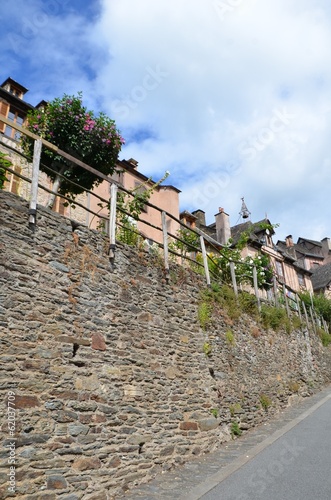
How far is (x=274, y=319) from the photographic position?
478 inches

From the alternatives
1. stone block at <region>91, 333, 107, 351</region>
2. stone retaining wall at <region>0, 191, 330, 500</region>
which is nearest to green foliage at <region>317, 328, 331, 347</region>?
stone retaining wall at <region>0, 191, 330, 500</region>

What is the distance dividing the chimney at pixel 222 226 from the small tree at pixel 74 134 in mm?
18836

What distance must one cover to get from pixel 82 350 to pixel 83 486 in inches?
65.4

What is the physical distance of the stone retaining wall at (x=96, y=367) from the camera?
4.62 metres

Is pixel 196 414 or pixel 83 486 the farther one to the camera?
pixel 196 414

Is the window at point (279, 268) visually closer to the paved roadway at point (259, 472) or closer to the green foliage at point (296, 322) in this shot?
the green foliage at point (296, 322)

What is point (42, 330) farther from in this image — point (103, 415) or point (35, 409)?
point (103, 415)

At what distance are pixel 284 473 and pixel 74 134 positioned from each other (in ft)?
26.8

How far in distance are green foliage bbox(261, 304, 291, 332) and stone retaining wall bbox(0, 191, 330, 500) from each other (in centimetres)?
339

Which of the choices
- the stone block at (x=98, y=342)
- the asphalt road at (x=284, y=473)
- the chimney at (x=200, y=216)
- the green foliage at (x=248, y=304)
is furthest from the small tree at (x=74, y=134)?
the chimney at (x=200, y=216)

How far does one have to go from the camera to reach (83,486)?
15.5 ft

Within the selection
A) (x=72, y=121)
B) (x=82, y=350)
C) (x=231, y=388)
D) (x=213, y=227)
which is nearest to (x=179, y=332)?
(x=231, y=388)

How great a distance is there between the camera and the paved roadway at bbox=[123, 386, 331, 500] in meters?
4.84

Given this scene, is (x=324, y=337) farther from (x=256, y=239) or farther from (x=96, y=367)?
(x=96, y=367)
